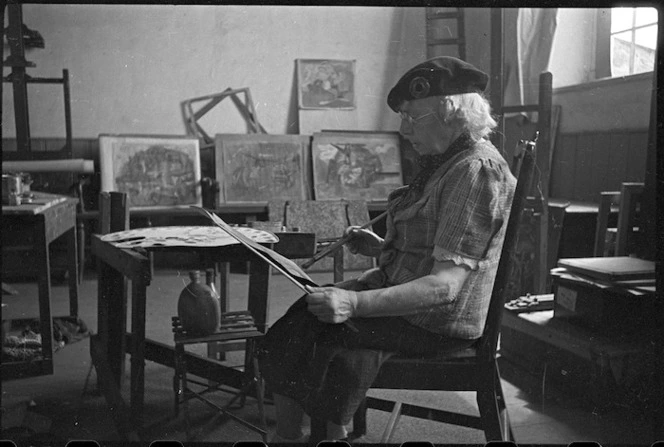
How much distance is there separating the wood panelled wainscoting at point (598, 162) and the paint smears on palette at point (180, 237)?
877 mm

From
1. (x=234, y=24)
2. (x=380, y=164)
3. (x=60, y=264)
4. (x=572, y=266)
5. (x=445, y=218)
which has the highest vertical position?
(x=234, y=24)

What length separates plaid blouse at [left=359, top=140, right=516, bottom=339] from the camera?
1.50 metres

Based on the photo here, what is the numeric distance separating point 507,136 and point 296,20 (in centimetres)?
63

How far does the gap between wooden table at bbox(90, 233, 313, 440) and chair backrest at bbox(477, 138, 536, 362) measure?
0.73 metres

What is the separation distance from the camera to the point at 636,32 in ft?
5.62

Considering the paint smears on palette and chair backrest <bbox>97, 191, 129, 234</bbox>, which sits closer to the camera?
the paint smears on palette

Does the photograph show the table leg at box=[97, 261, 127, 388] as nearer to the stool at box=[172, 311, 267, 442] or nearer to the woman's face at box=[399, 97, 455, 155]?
the stool at box=[172, 311, 267, 442]

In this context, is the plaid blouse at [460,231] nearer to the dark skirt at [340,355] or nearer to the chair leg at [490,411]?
the dark skirt at [340,355]

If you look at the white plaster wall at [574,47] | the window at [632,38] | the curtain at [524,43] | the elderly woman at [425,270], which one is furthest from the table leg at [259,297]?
the window at [632,38]

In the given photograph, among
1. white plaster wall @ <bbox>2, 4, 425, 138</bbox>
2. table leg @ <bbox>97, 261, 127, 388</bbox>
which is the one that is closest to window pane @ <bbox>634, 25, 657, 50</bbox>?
white plaster wall @ <bbox>2, 4, 425, 138</bbox>

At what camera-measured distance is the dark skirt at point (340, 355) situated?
1.55 m

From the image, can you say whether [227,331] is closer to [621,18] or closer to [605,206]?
[605,206]

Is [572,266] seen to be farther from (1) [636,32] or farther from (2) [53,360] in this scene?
(2) [53,360]

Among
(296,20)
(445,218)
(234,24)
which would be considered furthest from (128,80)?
(445,218)
